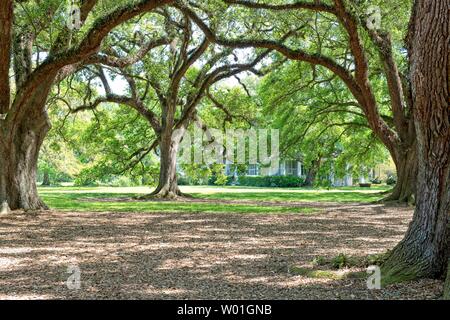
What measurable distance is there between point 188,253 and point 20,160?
27.5ft

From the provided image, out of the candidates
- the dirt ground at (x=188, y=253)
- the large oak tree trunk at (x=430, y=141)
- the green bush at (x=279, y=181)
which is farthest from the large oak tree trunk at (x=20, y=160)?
the green bush at (x=279, y=181)

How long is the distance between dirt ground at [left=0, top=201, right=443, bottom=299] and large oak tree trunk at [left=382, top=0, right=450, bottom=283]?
0.32 metres

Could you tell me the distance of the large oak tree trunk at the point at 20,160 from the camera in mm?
14266

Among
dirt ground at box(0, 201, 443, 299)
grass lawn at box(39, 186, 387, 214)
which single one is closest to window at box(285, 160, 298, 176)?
grass lawn at box(39, 186, 387, 214)

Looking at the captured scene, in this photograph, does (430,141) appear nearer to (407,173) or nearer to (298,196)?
(407,173)

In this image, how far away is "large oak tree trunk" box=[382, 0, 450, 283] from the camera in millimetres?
5371

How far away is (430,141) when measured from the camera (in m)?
5.56

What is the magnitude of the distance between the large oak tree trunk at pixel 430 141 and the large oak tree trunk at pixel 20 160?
37.3ft

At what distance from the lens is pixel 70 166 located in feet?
136
